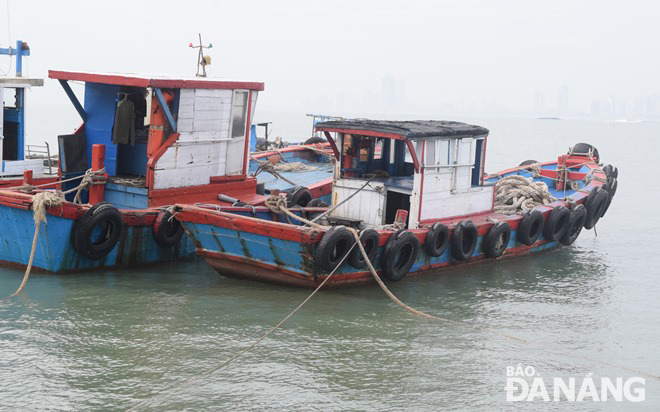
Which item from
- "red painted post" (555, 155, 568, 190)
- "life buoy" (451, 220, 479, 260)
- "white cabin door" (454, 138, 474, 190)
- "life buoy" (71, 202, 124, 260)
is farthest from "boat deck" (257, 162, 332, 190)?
"red painted post" (555, 155, 568, 190)

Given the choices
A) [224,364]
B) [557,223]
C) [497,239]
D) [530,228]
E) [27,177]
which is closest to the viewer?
[224,364]

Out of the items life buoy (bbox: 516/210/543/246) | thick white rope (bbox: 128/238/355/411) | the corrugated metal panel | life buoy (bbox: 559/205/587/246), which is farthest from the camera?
life buoy (bbox: 559/205/587/246)

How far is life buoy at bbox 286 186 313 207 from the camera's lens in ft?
48.7

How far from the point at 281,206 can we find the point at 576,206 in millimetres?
6636

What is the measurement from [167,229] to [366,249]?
131 inches

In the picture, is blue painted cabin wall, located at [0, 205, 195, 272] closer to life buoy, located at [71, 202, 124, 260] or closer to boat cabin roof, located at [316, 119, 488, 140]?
life buoy, located at [71, 202, 124, 260]

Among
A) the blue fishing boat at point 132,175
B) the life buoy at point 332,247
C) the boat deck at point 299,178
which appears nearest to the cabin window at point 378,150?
the blue fishing boat at point 132,175

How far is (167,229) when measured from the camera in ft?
43.2

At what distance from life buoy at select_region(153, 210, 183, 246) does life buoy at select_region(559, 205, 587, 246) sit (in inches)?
303

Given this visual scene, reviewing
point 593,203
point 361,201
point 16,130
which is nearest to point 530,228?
point 593,203

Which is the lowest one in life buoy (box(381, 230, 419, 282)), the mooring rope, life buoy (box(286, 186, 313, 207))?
the mooring rope

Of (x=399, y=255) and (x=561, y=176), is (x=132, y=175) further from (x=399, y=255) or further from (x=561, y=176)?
(x=561, y=176)

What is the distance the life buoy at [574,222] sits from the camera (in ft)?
53.7

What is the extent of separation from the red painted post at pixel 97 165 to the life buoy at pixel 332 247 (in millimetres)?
4225
